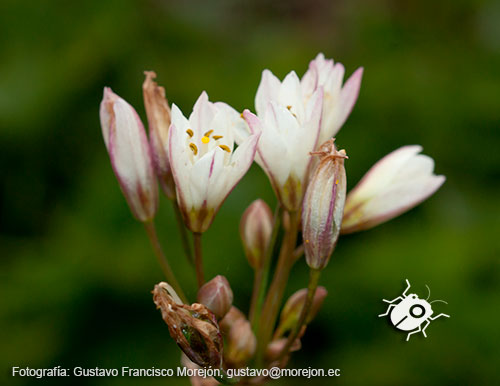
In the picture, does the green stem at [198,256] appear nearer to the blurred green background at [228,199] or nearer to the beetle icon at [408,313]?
the beetle icon at [408,313]

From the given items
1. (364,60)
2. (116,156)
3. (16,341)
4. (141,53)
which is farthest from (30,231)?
(364,60)

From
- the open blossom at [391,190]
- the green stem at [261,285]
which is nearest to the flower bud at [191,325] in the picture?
the green stem at [261,285]

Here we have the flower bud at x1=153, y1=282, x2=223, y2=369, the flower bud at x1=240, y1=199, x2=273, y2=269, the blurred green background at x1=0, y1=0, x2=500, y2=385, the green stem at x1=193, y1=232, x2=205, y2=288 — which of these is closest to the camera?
the flower bud at x1=153, y1=282, x2=223, y2=369

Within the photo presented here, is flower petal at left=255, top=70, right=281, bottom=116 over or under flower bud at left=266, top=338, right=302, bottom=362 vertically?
over

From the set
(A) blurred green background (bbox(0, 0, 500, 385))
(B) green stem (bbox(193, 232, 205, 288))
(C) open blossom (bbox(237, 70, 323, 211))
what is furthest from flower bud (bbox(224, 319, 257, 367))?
(A) blurred green background (bbox(0, 0, 500, 385))

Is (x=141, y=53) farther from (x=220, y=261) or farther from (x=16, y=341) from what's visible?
(x=16, y=341)

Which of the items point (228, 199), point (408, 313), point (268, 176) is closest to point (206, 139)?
point (268, 176)

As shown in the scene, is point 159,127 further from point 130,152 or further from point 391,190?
point 391,190

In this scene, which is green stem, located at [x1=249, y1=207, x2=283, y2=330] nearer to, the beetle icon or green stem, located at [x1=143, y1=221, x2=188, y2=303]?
green stem, located at [x1=143, y1=221, x2=188, y2=303]
